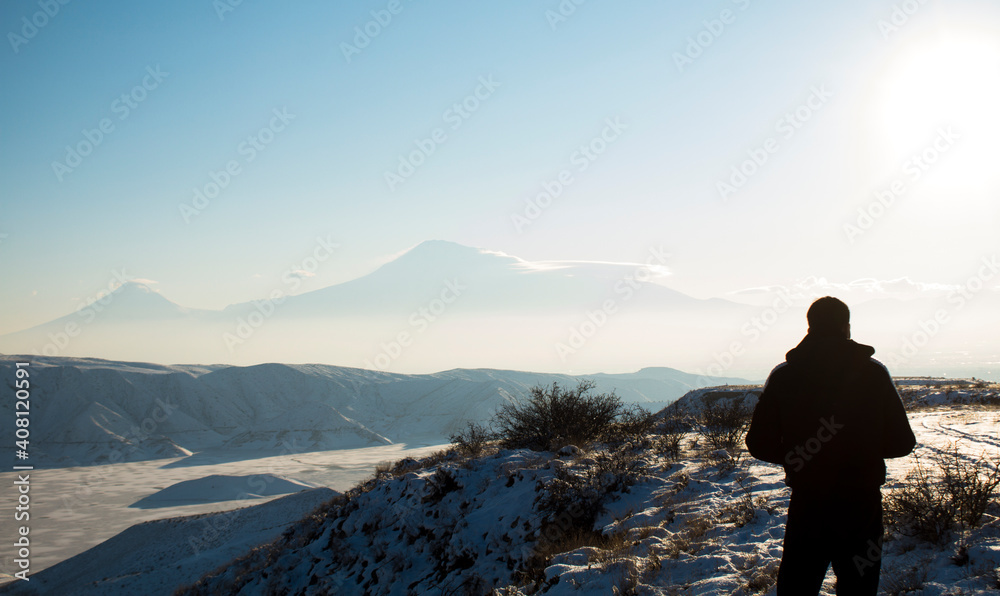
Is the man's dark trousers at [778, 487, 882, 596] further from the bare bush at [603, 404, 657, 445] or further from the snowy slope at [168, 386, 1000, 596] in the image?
the bare bush at [603, 404, 657, 445]

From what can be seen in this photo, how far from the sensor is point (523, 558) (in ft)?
23.4

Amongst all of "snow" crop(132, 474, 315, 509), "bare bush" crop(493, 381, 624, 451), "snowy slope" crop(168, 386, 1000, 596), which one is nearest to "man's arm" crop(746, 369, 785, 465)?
"snowy slope" crop(168, 386, 1000, 596)

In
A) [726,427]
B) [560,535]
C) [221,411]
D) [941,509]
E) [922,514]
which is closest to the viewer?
[941,509]

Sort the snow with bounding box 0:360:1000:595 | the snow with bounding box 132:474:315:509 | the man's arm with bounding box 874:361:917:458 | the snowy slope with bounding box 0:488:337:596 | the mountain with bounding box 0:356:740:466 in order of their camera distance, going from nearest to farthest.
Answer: the man's arm with bounding box 874:361:917:458
the snow with bounding box 0:360:1000:595
the snowy slope with bounding box 0:488:337:596
the snow with bounding box 132:474:315:509
the mountain with bounding box 0:356:740:466

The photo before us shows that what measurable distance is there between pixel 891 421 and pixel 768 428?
69 centimetres

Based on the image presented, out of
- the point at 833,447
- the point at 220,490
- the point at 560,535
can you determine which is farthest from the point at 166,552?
the point at 220,490

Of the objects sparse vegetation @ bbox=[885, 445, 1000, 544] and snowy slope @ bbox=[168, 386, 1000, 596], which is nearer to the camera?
sparse vegetation @ bbox=[885, 445, 1000, 544]

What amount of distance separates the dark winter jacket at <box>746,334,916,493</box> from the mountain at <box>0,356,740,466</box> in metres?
103

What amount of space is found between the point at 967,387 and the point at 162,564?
36.2 metres

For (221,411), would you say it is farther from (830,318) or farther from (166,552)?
(830,318)

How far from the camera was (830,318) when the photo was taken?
131 inches

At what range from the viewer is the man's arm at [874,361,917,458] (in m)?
3.21

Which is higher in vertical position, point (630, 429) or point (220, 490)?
point (630, 429)

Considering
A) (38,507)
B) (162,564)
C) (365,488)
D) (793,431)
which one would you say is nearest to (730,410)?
(365,488)
